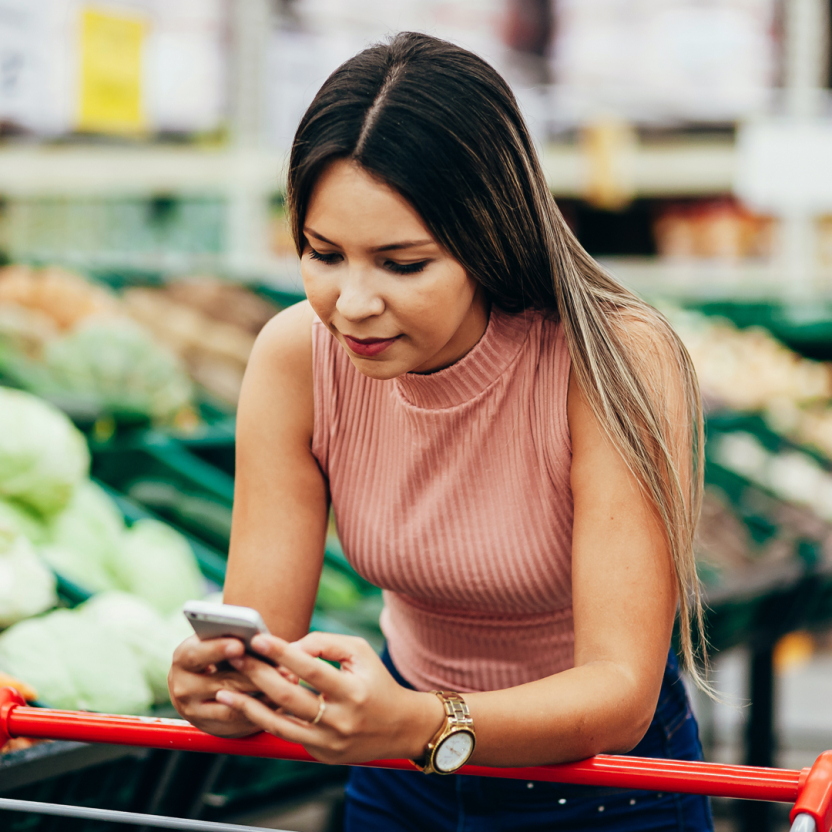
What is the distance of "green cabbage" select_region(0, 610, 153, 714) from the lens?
1.69 m

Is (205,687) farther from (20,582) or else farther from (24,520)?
(24,520)

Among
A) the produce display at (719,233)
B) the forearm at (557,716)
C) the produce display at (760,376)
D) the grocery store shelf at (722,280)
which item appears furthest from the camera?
the produce display at (719,233)

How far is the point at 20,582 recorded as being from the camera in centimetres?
181

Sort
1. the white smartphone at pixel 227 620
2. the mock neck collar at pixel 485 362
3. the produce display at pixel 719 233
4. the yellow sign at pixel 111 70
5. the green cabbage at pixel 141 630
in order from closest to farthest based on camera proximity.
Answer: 1. the white smartphone at pixel 227 620
2. the mock neck collar at pixel 485 362
3. the green cabbage at pixel 141 630
4. the yellow sign at pixel 111 70
5. the produce display at pixel 719 233

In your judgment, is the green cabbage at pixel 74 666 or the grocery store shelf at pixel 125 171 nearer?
the green cabbage at pixel 74 666

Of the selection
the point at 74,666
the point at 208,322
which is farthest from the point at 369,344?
the point at 208,322

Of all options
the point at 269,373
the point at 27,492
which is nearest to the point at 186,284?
the point at 27,492

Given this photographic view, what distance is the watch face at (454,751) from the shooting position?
3.20 ft

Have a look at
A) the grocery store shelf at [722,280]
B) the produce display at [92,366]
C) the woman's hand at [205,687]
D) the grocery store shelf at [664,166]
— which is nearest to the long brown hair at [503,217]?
the woman's hand at [205,687]

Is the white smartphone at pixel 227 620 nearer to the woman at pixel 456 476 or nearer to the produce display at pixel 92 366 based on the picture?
the woman at pixel 456 476

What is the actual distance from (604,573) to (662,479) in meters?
0.13

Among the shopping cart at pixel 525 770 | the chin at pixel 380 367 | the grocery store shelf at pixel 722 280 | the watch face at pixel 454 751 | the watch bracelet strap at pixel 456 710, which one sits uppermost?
the chin at pixel 380 367

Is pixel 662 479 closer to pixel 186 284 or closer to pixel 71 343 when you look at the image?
pixel 71 343

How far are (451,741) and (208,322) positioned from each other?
10.5 ft
